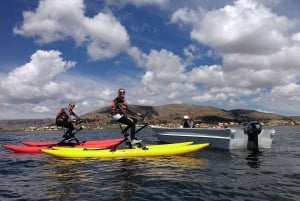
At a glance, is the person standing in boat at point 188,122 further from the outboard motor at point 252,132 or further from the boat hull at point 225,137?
the outboard motor at point 252,132

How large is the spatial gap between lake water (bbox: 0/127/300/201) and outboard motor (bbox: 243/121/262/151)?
3.94 metres

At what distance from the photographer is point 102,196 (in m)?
10.1

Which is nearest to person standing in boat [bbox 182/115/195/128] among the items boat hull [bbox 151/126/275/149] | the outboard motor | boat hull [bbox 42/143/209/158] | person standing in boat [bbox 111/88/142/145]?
boat hull [bbox 151/126/275/149]

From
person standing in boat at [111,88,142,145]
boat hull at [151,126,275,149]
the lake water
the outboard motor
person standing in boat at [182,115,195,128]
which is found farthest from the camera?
person standing in boat at [182,115,195,128]

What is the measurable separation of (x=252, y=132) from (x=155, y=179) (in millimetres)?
11751

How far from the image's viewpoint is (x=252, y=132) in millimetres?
22250

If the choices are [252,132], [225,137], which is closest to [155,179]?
[225,137]

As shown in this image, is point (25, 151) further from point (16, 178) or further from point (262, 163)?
point (262, 163)

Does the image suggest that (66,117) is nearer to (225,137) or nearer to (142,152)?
(142,152)

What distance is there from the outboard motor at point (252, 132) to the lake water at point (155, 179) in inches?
155

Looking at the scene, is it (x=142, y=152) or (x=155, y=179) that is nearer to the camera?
(x=155, y=179)

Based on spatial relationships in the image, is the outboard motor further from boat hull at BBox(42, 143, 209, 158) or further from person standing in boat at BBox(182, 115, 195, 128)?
person standing in boat at BBox(182, 115, 195, 128)

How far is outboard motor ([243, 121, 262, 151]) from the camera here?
21.9 metres

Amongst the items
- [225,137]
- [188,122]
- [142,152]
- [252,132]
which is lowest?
[142,152]
